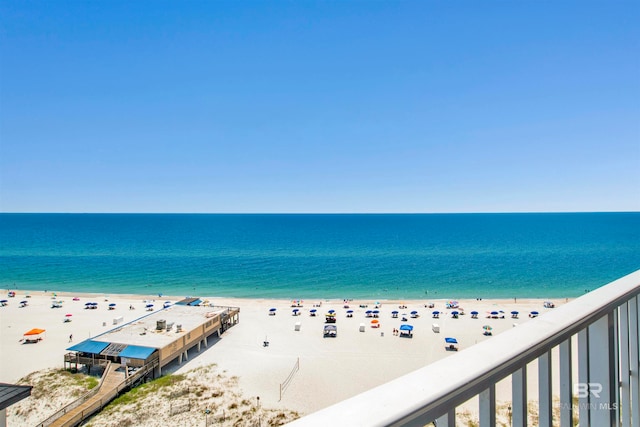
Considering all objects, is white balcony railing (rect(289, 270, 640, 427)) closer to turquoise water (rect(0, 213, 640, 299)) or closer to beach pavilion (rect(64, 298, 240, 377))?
beach pavilion (rect(64, 298, 240, 377))

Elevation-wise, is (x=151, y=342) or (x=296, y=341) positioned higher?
(x=151, y=342)

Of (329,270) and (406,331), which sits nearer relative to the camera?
(406,331)

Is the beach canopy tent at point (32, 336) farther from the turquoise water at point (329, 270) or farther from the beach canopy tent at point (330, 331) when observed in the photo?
the beach canopy tent at point (330, 331)

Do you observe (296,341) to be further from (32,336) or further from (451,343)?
(32,336)

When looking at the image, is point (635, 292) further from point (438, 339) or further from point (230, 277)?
point (230, 277)

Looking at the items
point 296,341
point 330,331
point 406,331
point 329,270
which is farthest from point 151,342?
point 329,270

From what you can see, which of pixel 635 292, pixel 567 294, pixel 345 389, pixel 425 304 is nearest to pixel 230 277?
pixel 425 304

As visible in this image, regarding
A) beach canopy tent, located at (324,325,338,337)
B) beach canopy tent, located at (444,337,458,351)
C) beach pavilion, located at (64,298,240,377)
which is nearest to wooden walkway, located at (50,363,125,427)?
beach pavilion, located at (64,298,240,377)
